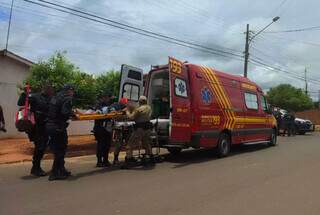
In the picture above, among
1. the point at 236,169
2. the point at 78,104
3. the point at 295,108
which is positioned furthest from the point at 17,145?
the point at 295,108

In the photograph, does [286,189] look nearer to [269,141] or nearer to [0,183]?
[0,183]

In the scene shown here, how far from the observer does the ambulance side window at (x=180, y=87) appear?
12.1 meters

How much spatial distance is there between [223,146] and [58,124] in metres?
6.12

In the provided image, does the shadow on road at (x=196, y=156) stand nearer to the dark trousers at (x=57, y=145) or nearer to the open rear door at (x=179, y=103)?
the open rear door at (x=179, y=103)

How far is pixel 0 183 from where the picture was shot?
9.05 metres

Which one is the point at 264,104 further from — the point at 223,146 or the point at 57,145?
the point at 57,145

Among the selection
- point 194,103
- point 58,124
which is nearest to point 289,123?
point 194,103

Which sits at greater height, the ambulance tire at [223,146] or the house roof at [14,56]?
the house roof at [14,56]

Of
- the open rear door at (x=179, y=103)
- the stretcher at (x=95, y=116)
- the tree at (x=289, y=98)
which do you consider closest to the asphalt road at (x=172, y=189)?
the open rear door at (x=179, y=103)

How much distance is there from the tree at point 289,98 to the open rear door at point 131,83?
201 ft

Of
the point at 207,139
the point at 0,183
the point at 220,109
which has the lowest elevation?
the point at 0,183

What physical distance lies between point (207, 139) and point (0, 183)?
19.9ft

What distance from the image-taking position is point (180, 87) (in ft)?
40.3

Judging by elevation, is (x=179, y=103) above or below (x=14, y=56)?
below
